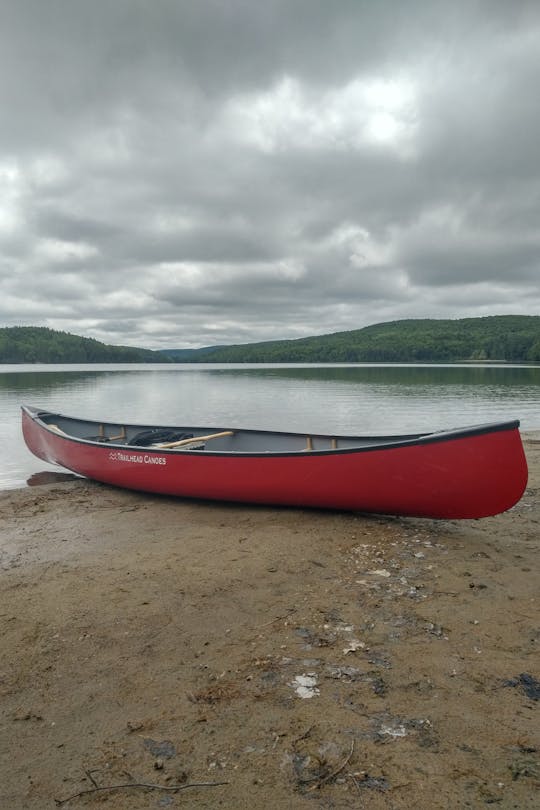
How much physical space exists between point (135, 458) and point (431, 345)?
5394 inches

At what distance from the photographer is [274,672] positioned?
3631 millimetres

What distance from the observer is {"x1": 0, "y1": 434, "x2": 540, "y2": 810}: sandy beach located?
2.64 meters

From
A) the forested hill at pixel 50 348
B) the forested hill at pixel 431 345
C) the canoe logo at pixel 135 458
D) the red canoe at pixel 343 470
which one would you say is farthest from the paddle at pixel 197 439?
the forested hill at pixel 50 348

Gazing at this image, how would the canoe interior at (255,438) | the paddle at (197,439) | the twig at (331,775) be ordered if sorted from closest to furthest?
the twig at (331,775)
the canoe interior at (255,438)
the paddle at (197,439)

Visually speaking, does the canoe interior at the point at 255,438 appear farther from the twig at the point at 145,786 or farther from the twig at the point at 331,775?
the twig at the point at 145,786

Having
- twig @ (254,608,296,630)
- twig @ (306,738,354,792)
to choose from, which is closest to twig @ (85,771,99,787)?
twig @ (306,738,354,792)

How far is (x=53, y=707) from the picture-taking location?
11.0 ft

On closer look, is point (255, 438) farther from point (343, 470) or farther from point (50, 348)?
point (50, 348)

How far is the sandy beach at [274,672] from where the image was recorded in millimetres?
2645

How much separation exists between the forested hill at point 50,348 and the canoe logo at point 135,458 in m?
152

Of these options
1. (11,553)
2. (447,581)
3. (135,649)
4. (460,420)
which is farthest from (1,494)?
(460,420)

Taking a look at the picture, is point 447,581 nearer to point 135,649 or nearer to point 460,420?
point 135,649

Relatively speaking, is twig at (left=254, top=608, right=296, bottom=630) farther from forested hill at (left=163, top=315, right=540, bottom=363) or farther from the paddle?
forested hill at (left=163, top=315, right=540, bottom=363)

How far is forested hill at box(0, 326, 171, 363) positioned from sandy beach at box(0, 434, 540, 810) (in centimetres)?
15747
